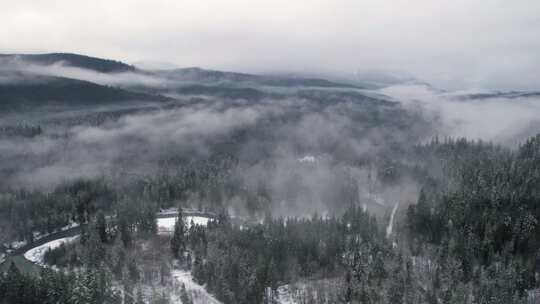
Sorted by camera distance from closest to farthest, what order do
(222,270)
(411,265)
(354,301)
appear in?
(354,301), (222,270), (411,265)

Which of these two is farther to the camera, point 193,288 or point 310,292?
point 193,288

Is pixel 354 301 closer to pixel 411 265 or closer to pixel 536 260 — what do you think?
Result: pixel 411 265

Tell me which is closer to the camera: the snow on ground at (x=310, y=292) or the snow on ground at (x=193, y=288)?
the snow on ground at (x=310, y=292)

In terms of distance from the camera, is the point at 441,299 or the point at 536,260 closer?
the point at 441,299

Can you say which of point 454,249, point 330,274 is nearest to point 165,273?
point 330,274

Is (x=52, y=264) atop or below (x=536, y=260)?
below

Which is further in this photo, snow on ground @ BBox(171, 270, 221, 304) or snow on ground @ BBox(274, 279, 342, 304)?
snow on ground @ BBox(171, 270, 221, 304)

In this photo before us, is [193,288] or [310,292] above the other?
[310,292]

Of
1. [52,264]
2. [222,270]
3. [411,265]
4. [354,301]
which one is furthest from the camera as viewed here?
[52,264]
